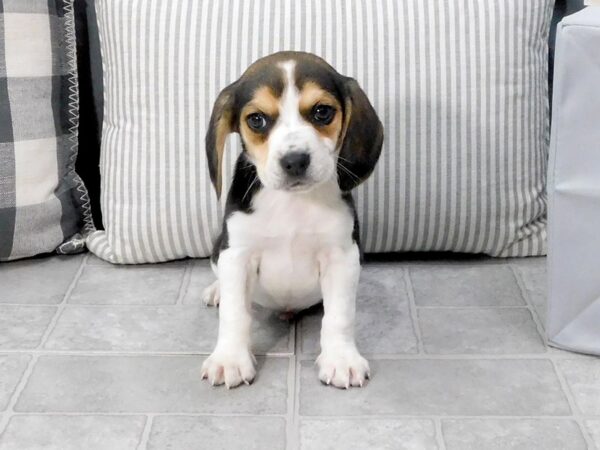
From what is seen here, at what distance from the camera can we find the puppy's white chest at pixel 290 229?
1696 millimetres

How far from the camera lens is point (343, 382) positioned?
1624 mm

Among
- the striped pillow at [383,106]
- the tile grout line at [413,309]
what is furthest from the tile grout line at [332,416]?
the striped pillow at [383,106]

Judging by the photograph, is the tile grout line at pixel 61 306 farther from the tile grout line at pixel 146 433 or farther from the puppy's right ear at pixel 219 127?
the puppy's right ear at pixel 219 127

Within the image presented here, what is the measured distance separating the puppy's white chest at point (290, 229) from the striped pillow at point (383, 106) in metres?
0.40

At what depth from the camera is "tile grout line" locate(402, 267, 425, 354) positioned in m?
1.79

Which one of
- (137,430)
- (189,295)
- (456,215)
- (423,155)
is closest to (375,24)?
(423,155)

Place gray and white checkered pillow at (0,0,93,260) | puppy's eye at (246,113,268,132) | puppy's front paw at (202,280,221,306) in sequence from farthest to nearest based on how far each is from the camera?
1. gray and white checkered pillow at (0,0,93,260)
2. puppy's front paw at (202,280,221,306)
3. puppy's eye at (246,113,268,132)

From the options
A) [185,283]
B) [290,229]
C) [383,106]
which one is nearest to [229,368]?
[290,229]

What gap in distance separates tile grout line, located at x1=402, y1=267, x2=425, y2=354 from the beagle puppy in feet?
0.54

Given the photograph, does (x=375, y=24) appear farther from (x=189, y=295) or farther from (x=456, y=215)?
(x=189, y=295)

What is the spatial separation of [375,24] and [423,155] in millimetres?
326

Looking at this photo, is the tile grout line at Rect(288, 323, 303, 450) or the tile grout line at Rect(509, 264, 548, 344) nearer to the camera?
the tile grout line at Rect(288, 323, 303, 450)

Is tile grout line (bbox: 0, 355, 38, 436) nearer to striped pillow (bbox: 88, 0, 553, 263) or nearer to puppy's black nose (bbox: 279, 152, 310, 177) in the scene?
striped pillow (bbox: 88, 0, 553, 263)

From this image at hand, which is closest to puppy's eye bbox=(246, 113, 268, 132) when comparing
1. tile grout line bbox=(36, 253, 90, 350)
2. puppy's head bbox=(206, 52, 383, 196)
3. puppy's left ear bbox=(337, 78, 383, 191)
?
puppy's head bbox=(206, 52, 383, 196)
